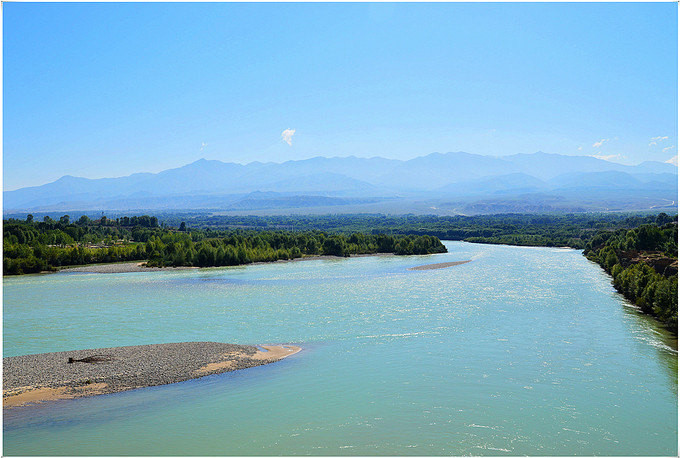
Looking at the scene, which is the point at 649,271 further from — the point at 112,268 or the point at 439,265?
the point at 112,268

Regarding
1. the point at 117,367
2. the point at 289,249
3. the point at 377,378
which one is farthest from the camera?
the point at 289,249

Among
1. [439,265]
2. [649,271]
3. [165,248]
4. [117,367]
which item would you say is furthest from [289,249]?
[117,367]

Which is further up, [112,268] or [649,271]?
[649,271]

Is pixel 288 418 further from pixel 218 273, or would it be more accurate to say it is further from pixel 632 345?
pixel 218 273

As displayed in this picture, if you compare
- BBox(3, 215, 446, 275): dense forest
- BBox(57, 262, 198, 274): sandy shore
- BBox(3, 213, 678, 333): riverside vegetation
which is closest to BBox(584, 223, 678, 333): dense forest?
BBox(3, 213, 678, 333): riverside vegetation

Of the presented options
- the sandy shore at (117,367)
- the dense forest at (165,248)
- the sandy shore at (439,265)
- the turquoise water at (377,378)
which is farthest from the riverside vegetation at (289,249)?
the sandy shore at (117,367)

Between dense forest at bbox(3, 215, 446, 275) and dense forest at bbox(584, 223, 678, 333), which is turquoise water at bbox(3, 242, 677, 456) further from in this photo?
dense forest at bbox(3, 215, 446, 275)

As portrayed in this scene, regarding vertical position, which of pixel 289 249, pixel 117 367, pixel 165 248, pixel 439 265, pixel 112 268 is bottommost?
pixel 439 265

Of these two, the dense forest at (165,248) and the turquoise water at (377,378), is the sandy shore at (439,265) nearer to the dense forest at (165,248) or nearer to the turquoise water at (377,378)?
the dense forest at (165,248)
